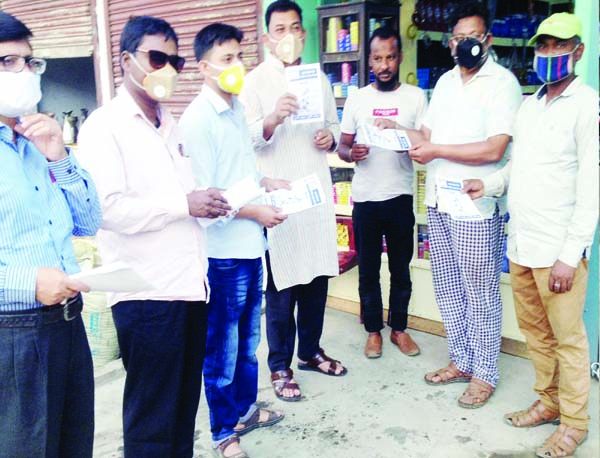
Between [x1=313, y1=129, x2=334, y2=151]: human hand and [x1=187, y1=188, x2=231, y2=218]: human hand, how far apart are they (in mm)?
1108

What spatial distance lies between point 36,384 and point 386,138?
7.37 ft

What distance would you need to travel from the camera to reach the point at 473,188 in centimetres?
304

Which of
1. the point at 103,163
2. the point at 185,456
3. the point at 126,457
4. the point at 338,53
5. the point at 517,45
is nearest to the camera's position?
the point at 103,163

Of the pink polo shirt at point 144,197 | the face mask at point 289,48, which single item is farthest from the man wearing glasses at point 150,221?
the face mask at point 289,48

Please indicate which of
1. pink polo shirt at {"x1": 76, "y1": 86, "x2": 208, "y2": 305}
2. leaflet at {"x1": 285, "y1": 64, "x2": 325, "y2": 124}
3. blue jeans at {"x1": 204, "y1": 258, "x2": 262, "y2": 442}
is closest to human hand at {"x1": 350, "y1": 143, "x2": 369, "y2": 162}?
leaflet at {"x1": 285, "y1": 64, "x2": 325, "y2": 124}

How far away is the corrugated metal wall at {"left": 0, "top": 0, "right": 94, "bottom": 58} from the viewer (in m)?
7.43

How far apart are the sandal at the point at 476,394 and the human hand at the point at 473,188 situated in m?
1.08

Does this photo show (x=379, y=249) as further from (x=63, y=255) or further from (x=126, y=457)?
(x=63, y=255)

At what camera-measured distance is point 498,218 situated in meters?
3.27

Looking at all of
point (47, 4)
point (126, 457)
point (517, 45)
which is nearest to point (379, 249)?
point (126, 457)

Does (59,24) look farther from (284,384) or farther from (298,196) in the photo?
(284,384)

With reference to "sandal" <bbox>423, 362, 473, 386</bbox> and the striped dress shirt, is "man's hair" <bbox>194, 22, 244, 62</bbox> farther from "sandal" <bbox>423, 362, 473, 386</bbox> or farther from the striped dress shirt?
"sandal" <bbox>423, 362, 473, 386</bbox>

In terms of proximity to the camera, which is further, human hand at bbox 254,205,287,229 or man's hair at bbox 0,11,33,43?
human hand at bbox 254,205,287,229

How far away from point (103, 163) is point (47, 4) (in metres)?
6.90
